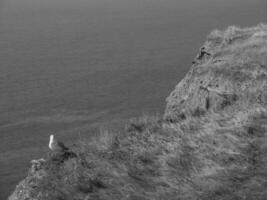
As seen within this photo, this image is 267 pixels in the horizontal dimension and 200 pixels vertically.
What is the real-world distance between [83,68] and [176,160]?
196 feet

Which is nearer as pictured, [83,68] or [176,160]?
[176,160]

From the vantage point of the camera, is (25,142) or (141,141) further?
(25,142)

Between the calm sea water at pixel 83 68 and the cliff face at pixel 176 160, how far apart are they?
20.7m

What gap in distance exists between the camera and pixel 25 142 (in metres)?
43.6

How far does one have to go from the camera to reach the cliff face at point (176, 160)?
10656 millimetres

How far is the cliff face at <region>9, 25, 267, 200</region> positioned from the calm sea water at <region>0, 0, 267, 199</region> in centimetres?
2067

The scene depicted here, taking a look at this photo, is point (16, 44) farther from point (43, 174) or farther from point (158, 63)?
point (43, 174)

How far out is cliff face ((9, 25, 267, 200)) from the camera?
1066 cm

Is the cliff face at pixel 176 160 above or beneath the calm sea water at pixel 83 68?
above

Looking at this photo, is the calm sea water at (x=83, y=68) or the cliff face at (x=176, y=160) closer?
the cliff face at (x=176, y=160)

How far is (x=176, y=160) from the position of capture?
11.9 meters

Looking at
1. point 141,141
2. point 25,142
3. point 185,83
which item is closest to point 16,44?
point 25,142

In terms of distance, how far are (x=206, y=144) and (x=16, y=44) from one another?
81736mm

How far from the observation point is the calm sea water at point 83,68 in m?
47.1
